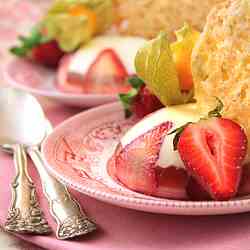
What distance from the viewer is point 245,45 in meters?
1.28

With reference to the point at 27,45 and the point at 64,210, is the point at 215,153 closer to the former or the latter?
the point at 64,210

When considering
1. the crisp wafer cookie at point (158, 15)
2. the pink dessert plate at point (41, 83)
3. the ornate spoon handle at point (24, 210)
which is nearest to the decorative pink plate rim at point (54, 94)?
the pink dessert plate at point (41, 83)

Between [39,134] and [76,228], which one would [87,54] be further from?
[76,228]

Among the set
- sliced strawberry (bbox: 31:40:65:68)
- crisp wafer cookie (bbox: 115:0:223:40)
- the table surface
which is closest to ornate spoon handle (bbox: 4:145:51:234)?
crisp wafer cookie (bbox: 115:0:223:40)

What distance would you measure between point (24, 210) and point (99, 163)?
0.74 ft

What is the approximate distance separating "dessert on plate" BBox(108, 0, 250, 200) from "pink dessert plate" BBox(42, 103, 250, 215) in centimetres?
4

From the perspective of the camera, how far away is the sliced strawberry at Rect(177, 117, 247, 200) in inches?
46.3

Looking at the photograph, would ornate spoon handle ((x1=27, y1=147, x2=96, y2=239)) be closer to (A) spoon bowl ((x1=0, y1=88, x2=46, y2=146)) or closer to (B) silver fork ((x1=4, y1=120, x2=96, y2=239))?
(B) silver fork ((x1=4, y1=120, x2=96, y2=239))

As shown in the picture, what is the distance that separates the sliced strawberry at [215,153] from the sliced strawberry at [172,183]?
0.03 metres

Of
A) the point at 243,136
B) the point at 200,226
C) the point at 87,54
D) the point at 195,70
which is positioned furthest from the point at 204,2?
the point at 200,226

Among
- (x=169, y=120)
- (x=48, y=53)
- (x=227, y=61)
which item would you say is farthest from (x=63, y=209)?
(x=48, y=53)

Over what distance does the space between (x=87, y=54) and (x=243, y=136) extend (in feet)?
2.91

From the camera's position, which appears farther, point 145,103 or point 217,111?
point 145,103

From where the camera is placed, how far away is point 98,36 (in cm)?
212
